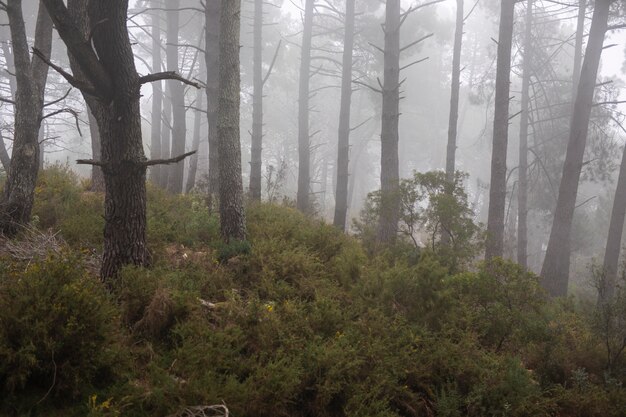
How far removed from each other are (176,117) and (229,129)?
253 inches

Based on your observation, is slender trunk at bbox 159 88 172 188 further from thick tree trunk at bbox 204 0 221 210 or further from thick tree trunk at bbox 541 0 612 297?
thick tree trunk at bbox 541 0 612 297

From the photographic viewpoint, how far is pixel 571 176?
10531 millimetres

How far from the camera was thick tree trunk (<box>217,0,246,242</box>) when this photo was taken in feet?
21.1

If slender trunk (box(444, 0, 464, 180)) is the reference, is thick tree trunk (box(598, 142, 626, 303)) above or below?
below

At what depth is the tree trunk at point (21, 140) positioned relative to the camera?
19.0 feet

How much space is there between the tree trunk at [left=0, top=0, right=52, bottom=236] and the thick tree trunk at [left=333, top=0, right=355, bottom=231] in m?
7.33

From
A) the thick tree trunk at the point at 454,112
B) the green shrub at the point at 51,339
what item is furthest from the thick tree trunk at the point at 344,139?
the green shrub at the point at 51,339

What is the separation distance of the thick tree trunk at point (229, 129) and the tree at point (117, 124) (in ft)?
5.44

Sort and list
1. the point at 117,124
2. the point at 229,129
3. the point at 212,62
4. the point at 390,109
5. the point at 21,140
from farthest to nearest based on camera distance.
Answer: the point at 390,109
the point at 212,62
the point at 229,129
the point at 21,140
the point at 117,124

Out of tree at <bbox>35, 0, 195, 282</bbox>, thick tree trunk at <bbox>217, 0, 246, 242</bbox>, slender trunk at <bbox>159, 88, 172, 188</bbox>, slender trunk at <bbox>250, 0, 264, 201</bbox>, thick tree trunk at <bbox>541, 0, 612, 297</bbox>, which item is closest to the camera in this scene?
tree at <bbox>35, 0, 195, 282</bbox>

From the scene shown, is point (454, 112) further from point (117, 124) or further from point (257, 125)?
point (117, 124)

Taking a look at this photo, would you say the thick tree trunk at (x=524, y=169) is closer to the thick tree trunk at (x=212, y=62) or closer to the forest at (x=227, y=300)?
the forest at (x=227, y=300)

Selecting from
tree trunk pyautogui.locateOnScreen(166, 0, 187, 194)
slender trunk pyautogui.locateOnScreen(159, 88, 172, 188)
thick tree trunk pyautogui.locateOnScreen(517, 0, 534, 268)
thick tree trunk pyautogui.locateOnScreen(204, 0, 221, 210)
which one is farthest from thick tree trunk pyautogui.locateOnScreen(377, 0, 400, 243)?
thick tree trunk pyautogui.locateOnScreen(517, 0, 534, 268)

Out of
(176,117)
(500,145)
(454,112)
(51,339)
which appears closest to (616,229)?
(500,145)
